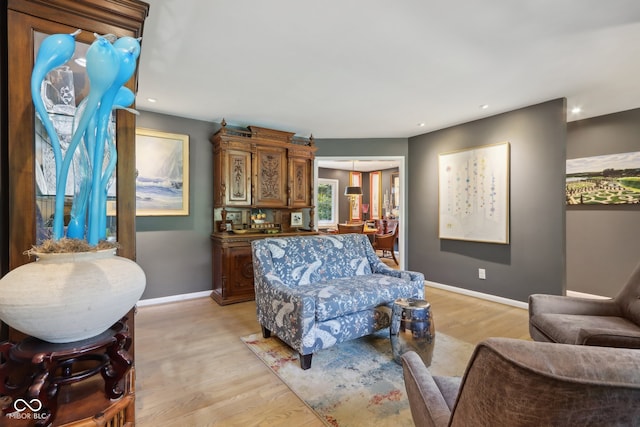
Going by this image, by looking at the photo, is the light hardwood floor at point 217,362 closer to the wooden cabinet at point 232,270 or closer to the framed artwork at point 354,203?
the wooden cabinet at point 232,270

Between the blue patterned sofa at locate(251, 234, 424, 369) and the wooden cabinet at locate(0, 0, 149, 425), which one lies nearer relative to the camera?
the wooden cabinet at locate(0, 0, 149, 425)

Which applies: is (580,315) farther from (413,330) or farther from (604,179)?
(604,179)

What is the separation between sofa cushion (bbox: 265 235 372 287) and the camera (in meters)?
2.78

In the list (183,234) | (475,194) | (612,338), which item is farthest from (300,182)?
(612,338)

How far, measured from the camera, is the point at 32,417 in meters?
0.82

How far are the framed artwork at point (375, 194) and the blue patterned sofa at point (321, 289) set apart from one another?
5563 mm

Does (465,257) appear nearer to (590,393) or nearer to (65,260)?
(590,393)

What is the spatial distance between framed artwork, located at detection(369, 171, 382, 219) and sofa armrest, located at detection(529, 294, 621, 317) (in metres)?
6.63

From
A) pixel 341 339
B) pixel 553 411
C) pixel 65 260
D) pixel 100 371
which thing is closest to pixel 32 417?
pixel 100 371

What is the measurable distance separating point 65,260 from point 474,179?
14.2 ft

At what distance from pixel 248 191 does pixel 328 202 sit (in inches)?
190

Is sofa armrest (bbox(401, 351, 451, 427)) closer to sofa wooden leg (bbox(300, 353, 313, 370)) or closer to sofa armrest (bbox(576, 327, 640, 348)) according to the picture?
sofa armrest (bbox(576, 327, 640, 348))

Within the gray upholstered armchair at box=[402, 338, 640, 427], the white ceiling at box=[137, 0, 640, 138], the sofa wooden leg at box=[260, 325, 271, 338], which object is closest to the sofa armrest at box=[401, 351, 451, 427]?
the gray upholstered armchair at box=[402, 338, 640, 427]

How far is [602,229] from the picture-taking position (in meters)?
3.82
